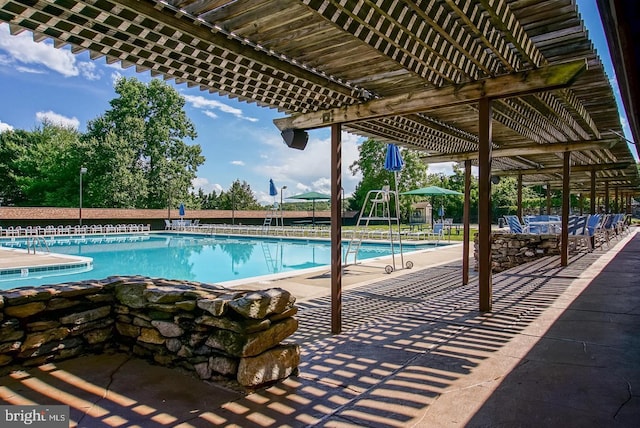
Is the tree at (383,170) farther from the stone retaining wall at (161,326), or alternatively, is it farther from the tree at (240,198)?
the stone retaining wall at (161,326)

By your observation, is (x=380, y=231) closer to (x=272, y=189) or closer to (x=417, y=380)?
(x=272, y=189)

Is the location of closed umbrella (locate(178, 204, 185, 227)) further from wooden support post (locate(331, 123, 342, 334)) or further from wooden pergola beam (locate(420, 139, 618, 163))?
wooden support post (locate(331, 123, 342, 334))

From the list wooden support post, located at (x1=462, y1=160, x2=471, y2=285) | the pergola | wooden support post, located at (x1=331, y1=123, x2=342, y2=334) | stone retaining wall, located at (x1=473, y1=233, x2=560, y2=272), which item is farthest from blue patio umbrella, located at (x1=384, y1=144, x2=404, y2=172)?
wooden support post, located at (x1=331, y1=123, x2=342, y2=334)

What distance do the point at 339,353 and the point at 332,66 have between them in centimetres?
246

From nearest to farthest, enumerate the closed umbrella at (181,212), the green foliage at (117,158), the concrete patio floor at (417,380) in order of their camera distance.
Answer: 1. the concrete patio floor at (417,380)
2. the closed umbrella at (181,212)
3. the green foliage at (117,158)

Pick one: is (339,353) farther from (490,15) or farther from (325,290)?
(325,290)

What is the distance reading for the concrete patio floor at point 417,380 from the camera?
2.15 m

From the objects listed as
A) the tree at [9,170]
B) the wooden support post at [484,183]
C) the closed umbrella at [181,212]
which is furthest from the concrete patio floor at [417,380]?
the tree at [9,170]

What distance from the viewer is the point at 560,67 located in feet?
11.3

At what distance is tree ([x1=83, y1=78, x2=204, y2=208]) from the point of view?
92.0 ft

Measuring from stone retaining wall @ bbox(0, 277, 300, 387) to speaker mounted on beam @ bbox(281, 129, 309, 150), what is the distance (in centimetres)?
217

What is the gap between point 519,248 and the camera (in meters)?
9.75

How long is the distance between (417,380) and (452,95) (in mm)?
2681

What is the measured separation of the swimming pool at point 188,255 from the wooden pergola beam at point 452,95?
6.35 meters
